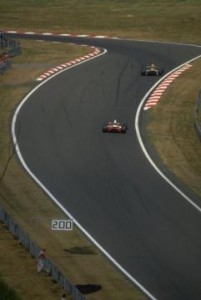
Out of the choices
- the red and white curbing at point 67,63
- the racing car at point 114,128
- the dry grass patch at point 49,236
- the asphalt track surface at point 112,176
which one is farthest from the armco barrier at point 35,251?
the red and white curbing at point 67,63

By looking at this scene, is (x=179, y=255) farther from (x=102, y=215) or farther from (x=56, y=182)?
(x=56, y=182)

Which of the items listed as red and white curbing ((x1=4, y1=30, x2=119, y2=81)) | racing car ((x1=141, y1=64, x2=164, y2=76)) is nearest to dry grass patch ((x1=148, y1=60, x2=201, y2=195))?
racing car ((x1=141, y1=64, x2=164, y2=76))

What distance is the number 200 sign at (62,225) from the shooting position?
37.4 m

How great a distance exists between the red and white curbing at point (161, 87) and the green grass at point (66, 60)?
20.6 inches

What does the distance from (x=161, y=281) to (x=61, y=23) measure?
62.2 m

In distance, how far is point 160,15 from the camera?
9481cm

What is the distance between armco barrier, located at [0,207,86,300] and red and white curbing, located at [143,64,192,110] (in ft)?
77.9

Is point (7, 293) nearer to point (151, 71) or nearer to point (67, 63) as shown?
point (151, 71)

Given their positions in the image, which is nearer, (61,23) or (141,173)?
(141,173)

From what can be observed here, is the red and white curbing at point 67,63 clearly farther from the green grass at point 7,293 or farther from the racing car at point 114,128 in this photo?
the green grass at point 7,293

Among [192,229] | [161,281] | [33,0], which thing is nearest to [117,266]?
[161,281]

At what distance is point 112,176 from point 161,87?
22455 millimetres

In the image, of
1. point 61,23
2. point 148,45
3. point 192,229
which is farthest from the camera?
point 61,23

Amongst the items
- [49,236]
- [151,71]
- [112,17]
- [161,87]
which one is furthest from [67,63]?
[49,236]
